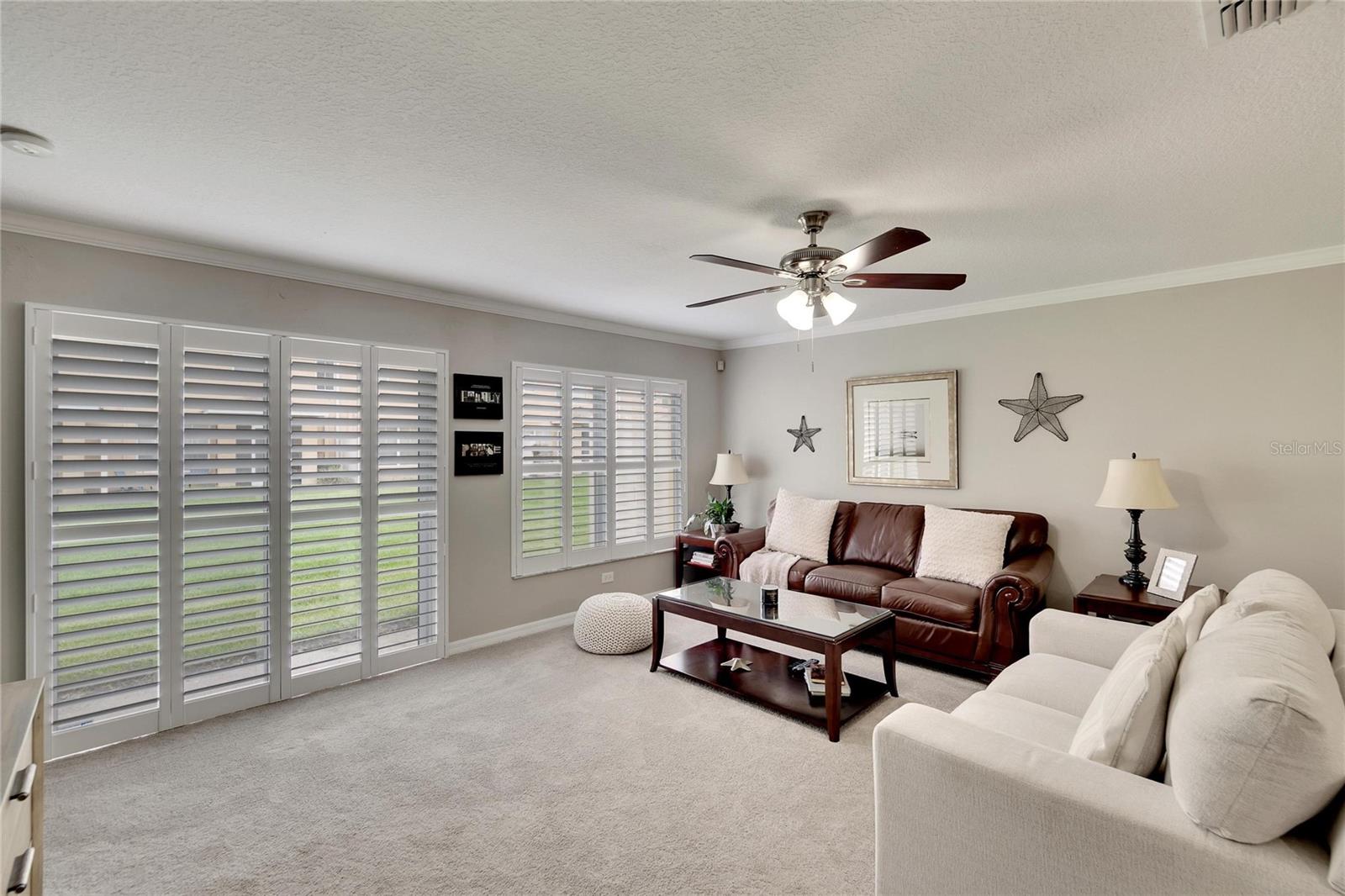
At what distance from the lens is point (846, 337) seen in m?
5.17

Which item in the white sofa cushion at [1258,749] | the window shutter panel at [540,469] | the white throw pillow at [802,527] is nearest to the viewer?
the white sofa cushion at [1258,749]

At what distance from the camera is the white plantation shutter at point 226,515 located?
3068mm

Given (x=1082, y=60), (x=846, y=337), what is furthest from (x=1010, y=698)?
(x=846, y=337)

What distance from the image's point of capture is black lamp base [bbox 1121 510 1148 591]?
3477mm

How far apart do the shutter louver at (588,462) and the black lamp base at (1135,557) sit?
3.58m

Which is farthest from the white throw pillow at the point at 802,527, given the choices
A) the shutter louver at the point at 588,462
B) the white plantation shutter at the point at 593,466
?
the shutter louver at the point at 588,462

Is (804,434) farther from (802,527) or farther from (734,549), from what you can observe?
(734,549)

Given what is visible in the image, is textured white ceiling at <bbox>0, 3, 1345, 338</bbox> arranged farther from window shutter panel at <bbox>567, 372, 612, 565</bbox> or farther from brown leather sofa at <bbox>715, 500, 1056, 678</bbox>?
brown leather sofa at <bbox>715, 500, 1056, 678</bbox>

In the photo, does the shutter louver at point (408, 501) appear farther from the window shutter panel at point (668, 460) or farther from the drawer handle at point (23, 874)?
the drawer handle at point (23, 874)

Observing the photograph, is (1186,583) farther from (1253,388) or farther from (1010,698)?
(1010,698)

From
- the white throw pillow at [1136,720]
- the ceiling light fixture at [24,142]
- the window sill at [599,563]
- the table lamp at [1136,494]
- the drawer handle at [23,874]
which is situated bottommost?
the drawer handle at [23,874]

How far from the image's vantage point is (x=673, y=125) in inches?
76.3

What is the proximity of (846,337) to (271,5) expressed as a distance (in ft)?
14.7

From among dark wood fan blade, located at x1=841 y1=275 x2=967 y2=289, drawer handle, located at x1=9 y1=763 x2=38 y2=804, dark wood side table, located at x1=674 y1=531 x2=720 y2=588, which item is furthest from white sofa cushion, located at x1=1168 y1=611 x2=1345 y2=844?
dark wood side table, located at x1=674 y1=531 x2=720 y2=588
